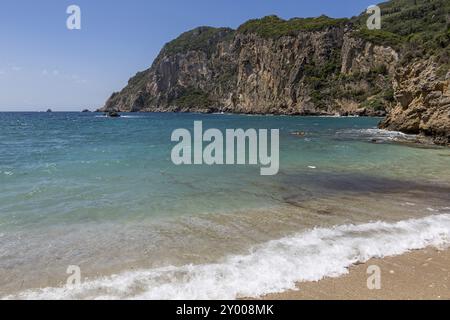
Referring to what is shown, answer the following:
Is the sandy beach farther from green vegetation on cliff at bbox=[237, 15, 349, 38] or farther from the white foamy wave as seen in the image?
green vegetation on cliff at bbox=[237, 15, 349, 38]

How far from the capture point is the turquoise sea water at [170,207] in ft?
27.5

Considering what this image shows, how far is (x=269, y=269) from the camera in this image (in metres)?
7.39

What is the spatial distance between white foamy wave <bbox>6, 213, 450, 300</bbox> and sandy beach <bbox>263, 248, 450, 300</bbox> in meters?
0.25

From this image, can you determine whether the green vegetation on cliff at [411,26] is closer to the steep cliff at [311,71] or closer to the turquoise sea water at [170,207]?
the steep cliff at [311,71]

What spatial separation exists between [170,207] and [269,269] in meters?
5.88

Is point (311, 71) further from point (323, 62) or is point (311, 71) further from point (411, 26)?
point (411, 26)

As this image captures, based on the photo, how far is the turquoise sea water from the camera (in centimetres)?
838

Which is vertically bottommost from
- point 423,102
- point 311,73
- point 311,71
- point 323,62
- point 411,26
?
point 423,102

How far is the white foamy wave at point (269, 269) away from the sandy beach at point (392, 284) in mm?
245

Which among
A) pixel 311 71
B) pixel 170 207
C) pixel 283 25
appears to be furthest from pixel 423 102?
pixel 283 25

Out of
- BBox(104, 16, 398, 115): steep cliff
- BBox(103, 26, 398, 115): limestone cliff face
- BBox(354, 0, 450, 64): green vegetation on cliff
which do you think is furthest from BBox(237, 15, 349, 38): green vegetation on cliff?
BBox(354, 0, 450, 64): green vegetation on cliff

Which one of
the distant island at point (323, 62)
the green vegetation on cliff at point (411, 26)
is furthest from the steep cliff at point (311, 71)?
the green vegetation on cliff at point (411, 26)

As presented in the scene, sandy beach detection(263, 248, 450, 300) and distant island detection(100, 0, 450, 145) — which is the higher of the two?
distant island detection(100, 0, 450, 145)
